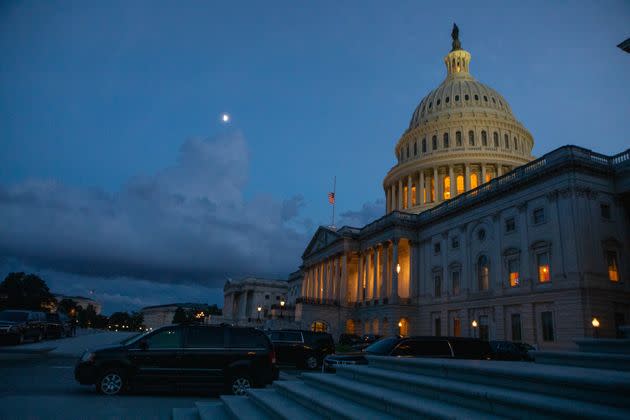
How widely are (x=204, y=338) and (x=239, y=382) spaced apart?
163 centimetres

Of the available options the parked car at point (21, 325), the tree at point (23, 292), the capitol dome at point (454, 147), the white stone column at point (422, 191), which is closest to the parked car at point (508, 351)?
the parked car at point (21, 325)

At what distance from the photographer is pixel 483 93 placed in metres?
81.3

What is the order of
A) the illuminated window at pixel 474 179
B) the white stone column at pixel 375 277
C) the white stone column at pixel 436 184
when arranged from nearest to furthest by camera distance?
the white stone column at pixel 375 277
the white stone column at pixel 436 184
the illuminated window at pixel 474 179

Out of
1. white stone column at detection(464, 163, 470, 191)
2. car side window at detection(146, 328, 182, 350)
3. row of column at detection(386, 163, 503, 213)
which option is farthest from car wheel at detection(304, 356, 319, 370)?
white stone column at detection(464, 163, 470, 191)

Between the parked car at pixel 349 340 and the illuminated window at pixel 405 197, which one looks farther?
the illuminated window at pixel 405 197

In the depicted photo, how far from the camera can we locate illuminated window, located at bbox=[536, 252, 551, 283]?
121 feet

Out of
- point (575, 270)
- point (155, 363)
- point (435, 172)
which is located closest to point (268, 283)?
point (435, 172)

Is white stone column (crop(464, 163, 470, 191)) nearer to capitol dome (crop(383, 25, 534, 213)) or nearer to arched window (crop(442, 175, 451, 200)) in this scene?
capitol dome (crop(383, 25, 534, 213))

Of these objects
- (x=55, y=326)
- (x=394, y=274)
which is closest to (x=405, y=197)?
(x=394, y=274)

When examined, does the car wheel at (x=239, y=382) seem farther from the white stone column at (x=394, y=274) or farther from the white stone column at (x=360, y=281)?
the white stone column at (x=360, y=281)

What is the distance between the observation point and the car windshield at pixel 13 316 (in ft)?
97.2

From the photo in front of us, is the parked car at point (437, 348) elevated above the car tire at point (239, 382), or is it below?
above

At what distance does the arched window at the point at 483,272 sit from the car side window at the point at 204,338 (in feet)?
121

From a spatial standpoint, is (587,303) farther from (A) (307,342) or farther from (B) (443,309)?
(A) (307,342)
